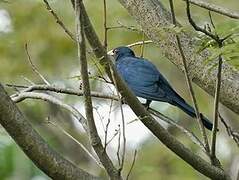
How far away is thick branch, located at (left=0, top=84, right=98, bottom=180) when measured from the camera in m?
2.59

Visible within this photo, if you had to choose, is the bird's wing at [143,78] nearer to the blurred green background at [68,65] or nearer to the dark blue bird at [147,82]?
the dark blue bird at [147,82]

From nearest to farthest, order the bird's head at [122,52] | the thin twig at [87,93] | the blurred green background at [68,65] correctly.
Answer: the thin twig at [87,93] < the bird's head at [122,52] < the blurred green background at [68,65]

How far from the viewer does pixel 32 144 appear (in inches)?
104

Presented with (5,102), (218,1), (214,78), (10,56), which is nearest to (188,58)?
(214,78)

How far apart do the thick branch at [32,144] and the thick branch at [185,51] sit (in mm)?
894

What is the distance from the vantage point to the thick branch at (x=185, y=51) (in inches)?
134

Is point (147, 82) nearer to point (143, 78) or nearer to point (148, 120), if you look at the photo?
point (143, 78)

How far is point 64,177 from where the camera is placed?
2.72 meters

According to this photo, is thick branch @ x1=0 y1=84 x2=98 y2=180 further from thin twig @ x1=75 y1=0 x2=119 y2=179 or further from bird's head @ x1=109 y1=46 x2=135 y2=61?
bird's head @ x1=109 y1=46 x2=135 y2=61

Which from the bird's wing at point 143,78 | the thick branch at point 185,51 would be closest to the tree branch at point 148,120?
the thick branch at point 185,51

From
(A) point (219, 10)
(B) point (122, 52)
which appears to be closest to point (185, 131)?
(A) point (219, 10)

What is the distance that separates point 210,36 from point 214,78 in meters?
0.89

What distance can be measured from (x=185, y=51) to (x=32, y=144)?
3.71ft

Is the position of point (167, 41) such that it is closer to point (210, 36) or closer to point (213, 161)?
point (213, 161)
